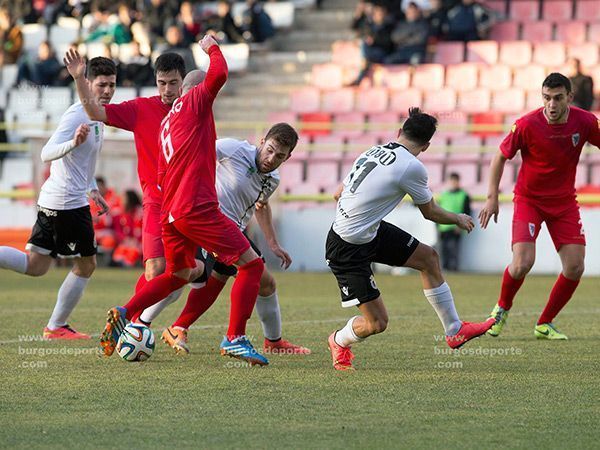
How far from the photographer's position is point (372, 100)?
23.3 metres

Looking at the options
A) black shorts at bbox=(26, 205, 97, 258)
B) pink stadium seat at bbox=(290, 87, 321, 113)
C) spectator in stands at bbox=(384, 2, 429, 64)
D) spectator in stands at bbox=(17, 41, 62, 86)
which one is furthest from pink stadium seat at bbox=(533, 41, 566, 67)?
black shorts at bbox=(26, 205, 97, 258)

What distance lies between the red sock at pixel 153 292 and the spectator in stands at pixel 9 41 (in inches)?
776

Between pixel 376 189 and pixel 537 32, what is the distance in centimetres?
1654

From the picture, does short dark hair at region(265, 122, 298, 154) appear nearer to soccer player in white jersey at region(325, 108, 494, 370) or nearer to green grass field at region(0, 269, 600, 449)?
soccer player in white jersey at region(325, 108, 494, 370)

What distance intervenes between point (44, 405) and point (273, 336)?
9.01 feet

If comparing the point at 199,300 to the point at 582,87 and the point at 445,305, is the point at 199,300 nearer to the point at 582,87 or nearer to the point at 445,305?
the point at 445,305

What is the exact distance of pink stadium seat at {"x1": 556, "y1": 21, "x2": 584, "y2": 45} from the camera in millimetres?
23141

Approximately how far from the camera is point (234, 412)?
6434mm

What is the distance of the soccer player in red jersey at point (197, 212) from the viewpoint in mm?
7996

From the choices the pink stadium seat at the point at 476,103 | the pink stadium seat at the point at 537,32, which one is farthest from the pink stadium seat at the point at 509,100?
the pink stadium seat at the point at 537,32

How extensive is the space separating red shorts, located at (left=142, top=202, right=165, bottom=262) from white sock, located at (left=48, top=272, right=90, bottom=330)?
1272mm

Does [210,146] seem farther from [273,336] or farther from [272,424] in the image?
[272,424]

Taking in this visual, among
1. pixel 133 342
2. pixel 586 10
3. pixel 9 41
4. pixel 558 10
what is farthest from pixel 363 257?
pixel 9 41

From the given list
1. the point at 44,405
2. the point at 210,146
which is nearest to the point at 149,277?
the point at 210,146
